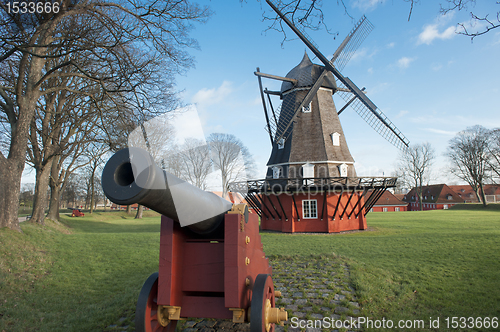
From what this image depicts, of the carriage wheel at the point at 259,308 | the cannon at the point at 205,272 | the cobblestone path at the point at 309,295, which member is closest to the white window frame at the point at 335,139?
the cobblestone path at the point at 309,295

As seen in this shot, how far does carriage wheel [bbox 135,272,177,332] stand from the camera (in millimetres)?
2850

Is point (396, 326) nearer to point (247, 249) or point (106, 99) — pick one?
point (247, 249)

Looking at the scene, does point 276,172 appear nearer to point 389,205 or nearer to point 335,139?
point 335,139

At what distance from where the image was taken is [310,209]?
57.7ft

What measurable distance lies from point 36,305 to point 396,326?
6010 mm

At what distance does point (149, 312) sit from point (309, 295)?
3.25 meters

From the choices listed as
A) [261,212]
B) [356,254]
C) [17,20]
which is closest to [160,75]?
[17,20]

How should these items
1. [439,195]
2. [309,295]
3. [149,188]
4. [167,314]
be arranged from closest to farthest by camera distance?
A: 1. [149,188]
2. [167,314]
3. [309,295]
4. [439,195]

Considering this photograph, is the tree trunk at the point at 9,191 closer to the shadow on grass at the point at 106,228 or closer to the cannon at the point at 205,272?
the cannon at the point at 205,272

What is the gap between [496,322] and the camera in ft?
14.0

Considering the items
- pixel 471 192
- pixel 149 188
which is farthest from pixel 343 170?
pixel 471 192

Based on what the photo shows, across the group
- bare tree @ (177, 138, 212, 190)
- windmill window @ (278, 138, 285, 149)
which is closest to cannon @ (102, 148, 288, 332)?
bare tree @ (177, 138, 212, 190)

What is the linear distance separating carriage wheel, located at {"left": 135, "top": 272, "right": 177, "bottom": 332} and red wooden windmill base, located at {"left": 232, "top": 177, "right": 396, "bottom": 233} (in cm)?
1285

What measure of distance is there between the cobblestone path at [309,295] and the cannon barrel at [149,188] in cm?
235
